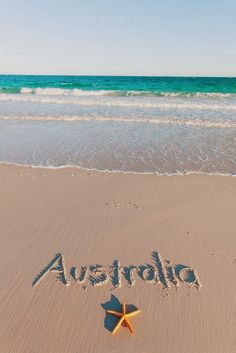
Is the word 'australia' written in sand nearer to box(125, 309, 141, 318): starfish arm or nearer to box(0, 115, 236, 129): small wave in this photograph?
box(125, 309, 141, 318): starfish arm

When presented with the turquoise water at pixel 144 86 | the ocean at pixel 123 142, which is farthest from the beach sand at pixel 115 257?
the turquoise water at pixel 144 86

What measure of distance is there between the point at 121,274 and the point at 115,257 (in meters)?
0.36

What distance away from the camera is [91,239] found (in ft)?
16.0

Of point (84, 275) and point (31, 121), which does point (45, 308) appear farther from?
point (31, 121)

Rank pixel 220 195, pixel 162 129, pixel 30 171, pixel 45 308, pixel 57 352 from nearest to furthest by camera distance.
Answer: pixel 57 352 < pixel 45 308 < pixel 220 195 < pixel 30 171 < pixel 162 129

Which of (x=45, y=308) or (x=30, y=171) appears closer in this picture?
(x=45, y=308)

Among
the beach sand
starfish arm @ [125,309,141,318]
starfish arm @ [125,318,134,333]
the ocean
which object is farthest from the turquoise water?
starfish arm @ [125,318,134,333]

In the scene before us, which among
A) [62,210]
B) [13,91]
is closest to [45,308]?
[62,210]

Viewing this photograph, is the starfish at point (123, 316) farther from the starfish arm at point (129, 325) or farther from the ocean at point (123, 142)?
the ocean at point (123, 142)

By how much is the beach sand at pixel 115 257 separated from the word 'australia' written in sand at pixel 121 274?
24mm

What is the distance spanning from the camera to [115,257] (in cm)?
446

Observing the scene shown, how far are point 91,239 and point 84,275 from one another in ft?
2.67

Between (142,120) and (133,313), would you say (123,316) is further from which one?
(142,120)

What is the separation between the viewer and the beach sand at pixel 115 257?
10.8 ft
